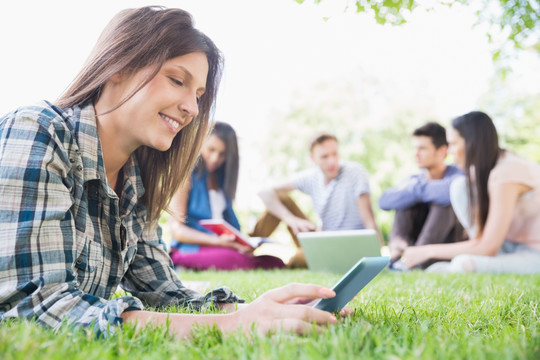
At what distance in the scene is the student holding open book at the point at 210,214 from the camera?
17.2ft

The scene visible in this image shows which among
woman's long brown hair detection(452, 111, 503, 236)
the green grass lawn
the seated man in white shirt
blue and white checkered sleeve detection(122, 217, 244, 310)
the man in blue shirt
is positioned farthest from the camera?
the seated man in white shirt

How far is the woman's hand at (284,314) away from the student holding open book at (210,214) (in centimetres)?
378

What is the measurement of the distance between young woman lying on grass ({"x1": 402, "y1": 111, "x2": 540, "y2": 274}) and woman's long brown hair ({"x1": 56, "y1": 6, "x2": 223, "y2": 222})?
309 cm

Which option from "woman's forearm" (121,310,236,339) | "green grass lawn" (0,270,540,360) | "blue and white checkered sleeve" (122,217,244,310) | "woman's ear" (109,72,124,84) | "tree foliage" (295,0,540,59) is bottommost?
"blue and white checkered sleeve" (122,217,244,310)

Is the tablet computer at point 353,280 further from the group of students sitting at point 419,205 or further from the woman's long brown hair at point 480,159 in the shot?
the woman's long brown hair at point 480,159

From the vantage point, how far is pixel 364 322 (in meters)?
1.52

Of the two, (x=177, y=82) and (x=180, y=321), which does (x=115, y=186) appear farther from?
(x=180, y=321)

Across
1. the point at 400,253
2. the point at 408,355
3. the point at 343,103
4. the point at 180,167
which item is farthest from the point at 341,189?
the point at 343,103

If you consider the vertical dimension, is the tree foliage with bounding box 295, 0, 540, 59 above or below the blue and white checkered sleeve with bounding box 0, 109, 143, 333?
above

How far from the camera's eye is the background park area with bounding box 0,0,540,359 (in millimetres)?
1201

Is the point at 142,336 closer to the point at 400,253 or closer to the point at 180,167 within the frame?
the point at 180,167

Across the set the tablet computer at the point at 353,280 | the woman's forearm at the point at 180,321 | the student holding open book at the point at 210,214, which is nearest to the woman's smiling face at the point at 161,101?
the woman's forearm at the point at 180,321

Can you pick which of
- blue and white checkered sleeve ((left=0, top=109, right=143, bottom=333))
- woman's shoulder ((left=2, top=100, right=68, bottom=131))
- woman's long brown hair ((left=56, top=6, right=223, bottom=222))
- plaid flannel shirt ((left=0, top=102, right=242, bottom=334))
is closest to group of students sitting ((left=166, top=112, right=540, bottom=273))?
woman's long brown hair ((left=56, top=6, right=223, bottom=222))

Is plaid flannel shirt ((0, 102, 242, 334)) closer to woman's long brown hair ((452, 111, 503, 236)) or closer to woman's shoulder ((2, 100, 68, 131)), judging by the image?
woman's shoulder ((2, 100, 68, 131))
